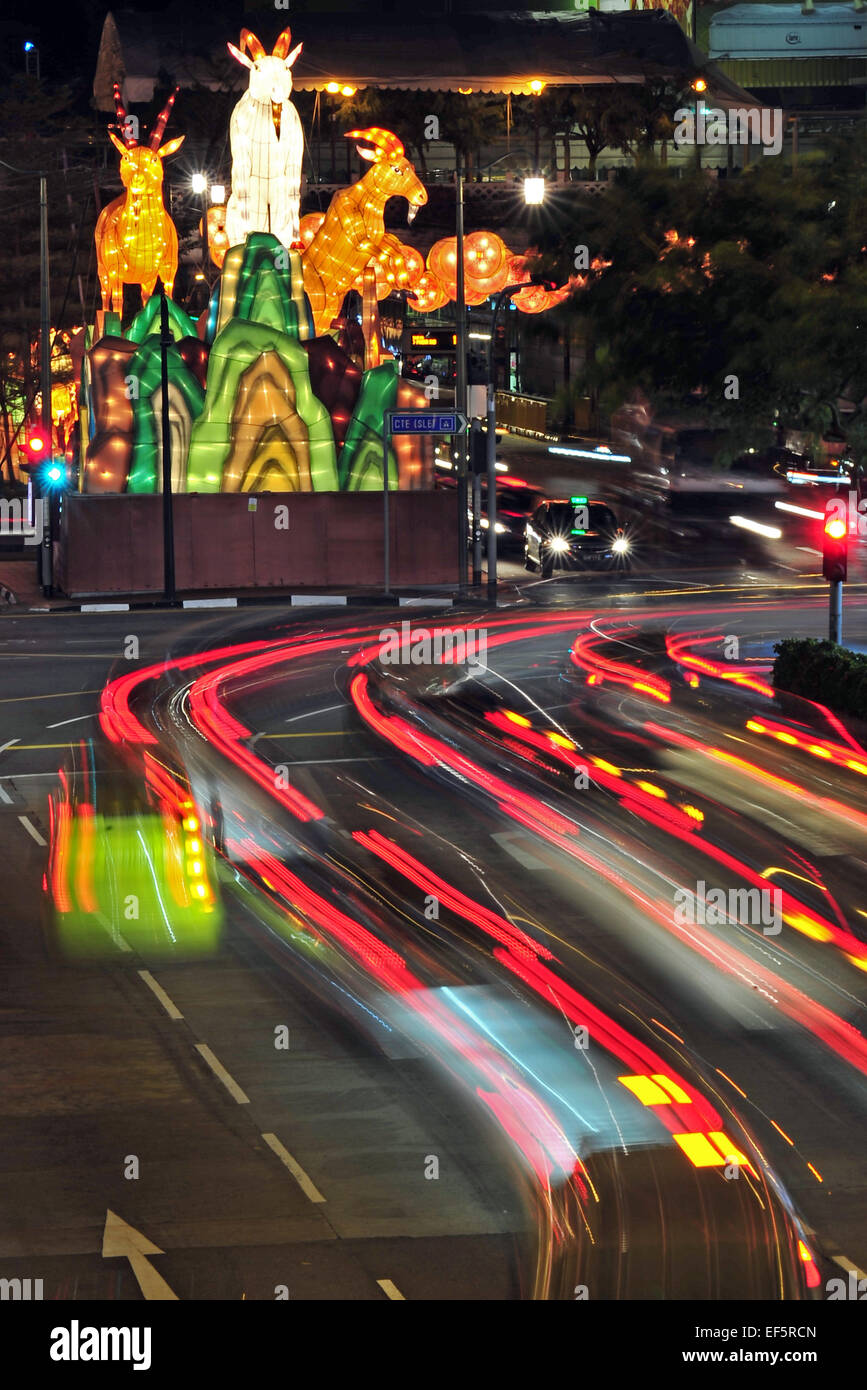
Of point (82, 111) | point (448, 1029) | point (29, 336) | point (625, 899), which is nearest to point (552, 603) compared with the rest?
point (625, 899)

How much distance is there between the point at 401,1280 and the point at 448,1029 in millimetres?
4228

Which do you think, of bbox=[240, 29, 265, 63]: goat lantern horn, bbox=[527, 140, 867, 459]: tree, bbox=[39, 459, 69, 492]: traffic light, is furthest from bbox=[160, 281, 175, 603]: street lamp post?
bbox=[527, 140, 867, 459]: tree

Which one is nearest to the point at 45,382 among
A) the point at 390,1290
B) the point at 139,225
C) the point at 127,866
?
the point at 139,225

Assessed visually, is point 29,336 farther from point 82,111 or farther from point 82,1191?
point 82,1191

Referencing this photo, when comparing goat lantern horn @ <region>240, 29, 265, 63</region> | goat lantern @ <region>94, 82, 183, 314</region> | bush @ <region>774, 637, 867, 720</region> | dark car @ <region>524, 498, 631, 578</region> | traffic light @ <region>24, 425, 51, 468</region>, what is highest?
goat lantern horn @ <region>240, 29, 265, 63</region>

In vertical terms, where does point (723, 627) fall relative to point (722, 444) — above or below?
below

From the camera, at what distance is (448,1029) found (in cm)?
1429

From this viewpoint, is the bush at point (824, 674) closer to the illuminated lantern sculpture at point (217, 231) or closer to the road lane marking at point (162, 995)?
the road lane marking at point (162, 995)

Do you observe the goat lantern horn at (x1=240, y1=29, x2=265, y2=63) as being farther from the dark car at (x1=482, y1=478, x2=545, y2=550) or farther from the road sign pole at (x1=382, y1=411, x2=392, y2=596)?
the dark car at (x1=482, y1=478, x2=545, y2=550)

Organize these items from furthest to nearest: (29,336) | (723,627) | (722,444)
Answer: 1. (29,336)
2. (723,627)
3. (722,444)

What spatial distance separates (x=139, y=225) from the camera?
48.8 m

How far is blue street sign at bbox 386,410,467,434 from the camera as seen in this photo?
140 feet

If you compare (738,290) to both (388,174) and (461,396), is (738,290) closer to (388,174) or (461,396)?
(461,396)

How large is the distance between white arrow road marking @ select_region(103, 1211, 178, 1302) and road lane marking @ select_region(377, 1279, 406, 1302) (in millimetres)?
1036
